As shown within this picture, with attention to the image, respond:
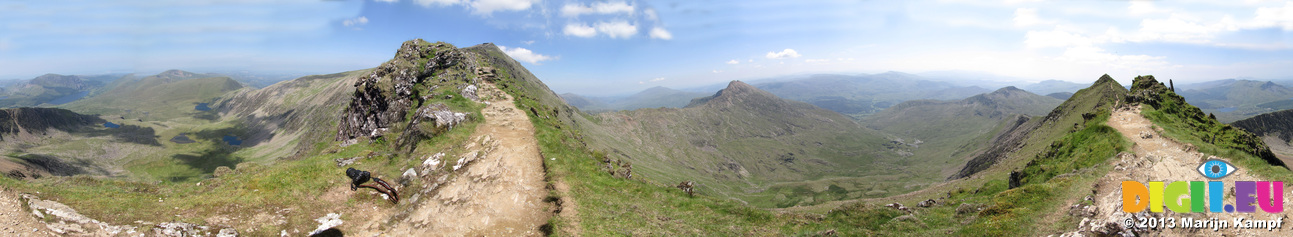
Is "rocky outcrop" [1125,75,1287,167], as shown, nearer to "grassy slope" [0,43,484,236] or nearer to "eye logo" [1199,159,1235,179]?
"eye logo" [1199,159,1235,179]

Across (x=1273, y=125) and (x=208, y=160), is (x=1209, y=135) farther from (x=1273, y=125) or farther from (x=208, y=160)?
(x=208, y=160)

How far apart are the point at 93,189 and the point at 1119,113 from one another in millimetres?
96960

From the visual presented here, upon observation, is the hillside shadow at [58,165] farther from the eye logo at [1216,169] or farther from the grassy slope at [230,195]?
the eye logo at [1216,169]

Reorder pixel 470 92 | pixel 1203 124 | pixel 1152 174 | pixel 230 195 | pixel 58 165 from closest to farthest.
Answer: pixel 230 195, pixel 1152 174, pixel 1203 124, pixel 470 92, pixel 58 165

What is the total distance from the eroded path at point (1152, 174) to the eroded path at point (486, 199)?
31340 millimetres

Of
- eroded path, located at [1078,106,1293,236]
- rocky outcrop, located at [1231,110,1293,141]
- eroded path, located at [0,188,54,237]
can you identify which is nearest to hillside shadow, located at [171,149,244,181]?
eroded path, located at [0,188,54,237]

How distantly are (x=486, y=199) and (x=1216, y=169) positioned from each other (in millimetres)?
50244

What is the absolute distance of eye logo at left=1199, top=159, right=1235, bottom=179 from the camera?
27703 millimetres

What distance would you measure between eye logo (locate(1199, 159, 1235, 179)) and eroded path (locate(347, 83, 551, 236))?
45361mm

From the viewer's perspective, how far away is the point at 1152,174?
31000mm

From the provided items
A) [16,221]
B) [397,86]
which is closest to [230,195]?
[16,221]

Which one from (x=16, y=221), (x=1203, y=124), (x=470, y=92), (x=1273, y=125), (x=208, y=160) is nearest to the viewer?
(x=16, y=221)

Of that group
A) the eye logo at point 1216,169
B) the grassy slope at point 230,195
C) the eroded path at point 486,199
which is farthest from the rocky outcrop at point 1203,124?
the grassy slope at point 230,195

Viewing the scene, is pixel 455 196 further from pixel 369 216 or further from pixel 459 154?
pixel 459 154
